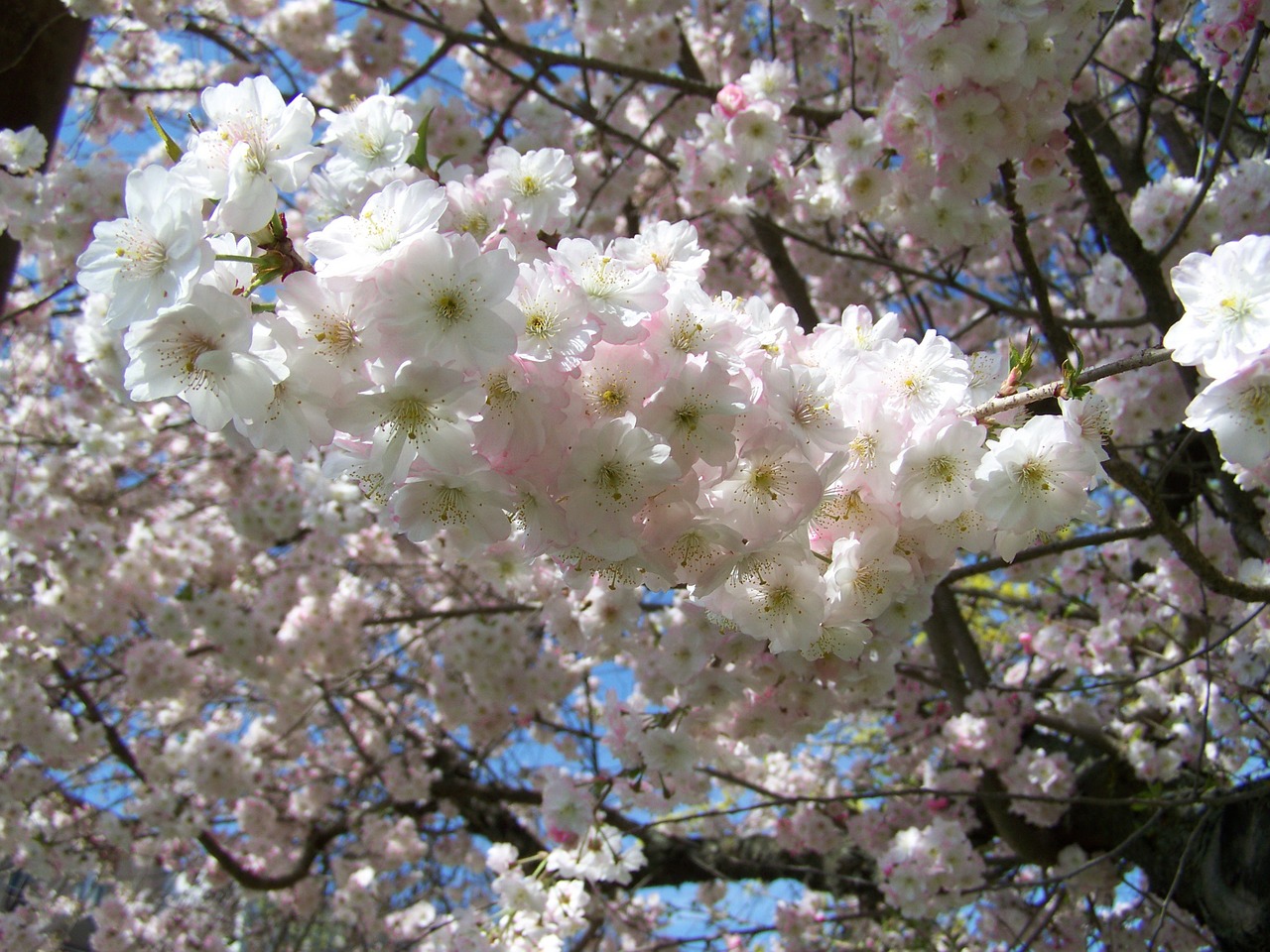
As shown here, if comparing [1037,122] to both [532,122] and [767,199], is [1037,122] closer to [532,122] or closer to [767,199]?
[767,199]

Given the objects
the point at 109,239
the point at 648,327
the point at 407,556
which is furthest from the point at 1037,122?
the point at 407,556

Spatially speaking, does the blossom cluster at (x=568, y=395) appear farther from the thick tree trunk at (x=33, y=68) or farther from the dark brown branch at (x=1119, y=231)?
the thick tree trunk at (x=33, y=68)

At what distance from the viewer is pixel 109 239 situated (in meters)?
1.08

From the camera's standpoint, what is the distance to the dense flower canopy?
108 centimetres

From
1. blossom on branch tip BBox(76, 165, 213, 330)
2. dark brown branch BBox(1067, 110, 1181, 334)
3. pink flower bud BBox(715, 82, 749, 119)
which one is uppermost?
pink flower bud BBox(715, 82, 749, 119)

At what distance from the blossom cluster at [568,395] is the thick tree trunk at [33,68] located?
98.0 inches

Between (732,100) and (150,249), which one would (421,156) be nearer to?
(150,249)

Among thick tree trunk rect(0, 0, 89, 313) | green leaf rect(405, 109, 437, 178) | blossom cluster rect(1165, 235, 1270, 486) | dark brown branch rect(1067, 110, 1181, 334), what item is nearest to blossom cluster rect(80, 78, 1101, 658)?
blossom cluster rect(1165, 235, 1270, 486)

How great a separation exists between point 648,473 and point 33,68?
130 inches

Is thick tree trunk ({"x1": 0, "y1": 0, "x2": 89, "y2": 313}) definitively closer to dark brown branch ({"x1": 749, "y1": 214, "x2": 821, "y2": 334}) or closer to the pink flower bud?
the pink flower bud

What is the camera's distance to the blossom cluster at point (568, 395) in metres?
1.02

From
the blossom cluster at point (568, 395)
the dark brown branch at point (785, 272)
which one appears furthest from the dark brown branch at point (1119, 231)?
the blossom cluster at point (568, 395)

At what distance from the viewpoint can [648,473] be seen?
1.07m

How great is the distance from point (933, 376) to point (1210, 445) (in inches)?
99.0
